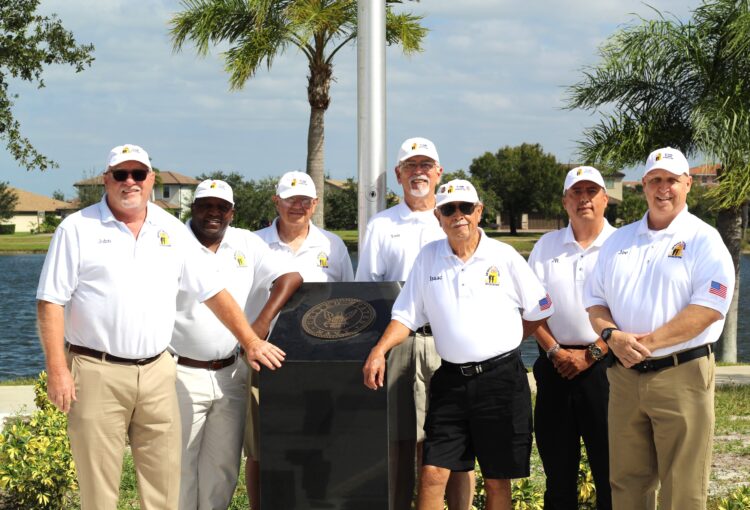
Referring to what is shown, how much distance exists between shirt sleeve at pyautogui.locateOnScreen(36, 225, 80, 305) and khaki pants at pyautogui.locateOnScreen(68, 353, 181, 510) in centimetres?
33

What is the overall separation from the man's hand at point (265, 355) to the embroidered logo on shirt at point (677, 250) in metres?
1.93

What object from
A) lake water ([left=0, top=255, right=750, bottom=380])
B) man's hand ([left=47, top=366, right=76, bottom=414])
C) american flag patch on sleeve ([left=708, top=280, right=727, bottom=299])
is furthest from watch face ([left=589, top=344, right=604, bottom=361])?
lake water ([left=0, top=255, right=750, bottom=380])

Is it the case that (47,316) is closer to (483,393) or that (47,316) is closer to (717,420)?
(483,393)

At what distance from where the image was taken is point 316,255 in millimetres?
5750

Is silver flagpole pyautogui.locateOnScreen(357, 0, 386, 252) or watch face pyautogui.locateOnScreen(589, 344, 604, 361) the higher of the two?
silver flagpole pyautogui.locateOnScreen(357, 0, 386, 252)

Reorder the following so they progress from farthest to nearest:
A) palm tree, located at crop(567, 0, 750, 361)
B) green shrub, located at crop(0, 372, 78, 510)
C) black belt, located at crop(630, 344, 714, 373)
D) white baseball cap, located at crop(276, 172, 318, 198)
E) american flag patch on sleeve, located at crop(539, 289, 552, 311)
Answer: palm tree, located at crop(567, 0, 750, 361), green shrub, located at crop(0, 372, 78, 510), white baseball cap, located at crop(276, 172, 318, 198), american flag patch on sleeve, located at crop(539, 289, 552, 311), black belt, located at crop(630, 344, 714, 373)

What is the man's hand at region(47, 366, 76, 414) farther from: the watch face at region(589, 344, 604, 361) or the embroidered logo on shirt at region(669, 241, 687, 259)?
the embroidered logo on shirt at region(669, 241, 687, 259)

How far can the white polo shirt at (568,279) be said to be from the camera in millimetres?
5223

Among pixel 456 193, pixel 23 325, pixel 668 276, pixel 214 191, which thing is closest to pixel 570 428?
pixel 668 276

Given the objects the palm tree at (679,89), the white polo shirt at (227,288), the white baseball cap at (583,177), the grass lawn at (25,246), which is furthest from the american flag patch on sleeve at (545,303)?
the grass lawn at (25,246)

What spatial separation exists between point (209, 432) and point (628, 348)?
7.50 feet

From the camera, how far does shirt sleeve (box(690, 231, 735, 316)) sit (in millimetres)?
4406

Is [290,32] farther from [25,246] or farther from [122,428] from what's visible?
[25,246]

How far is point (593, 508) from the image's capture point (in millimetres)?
5617
